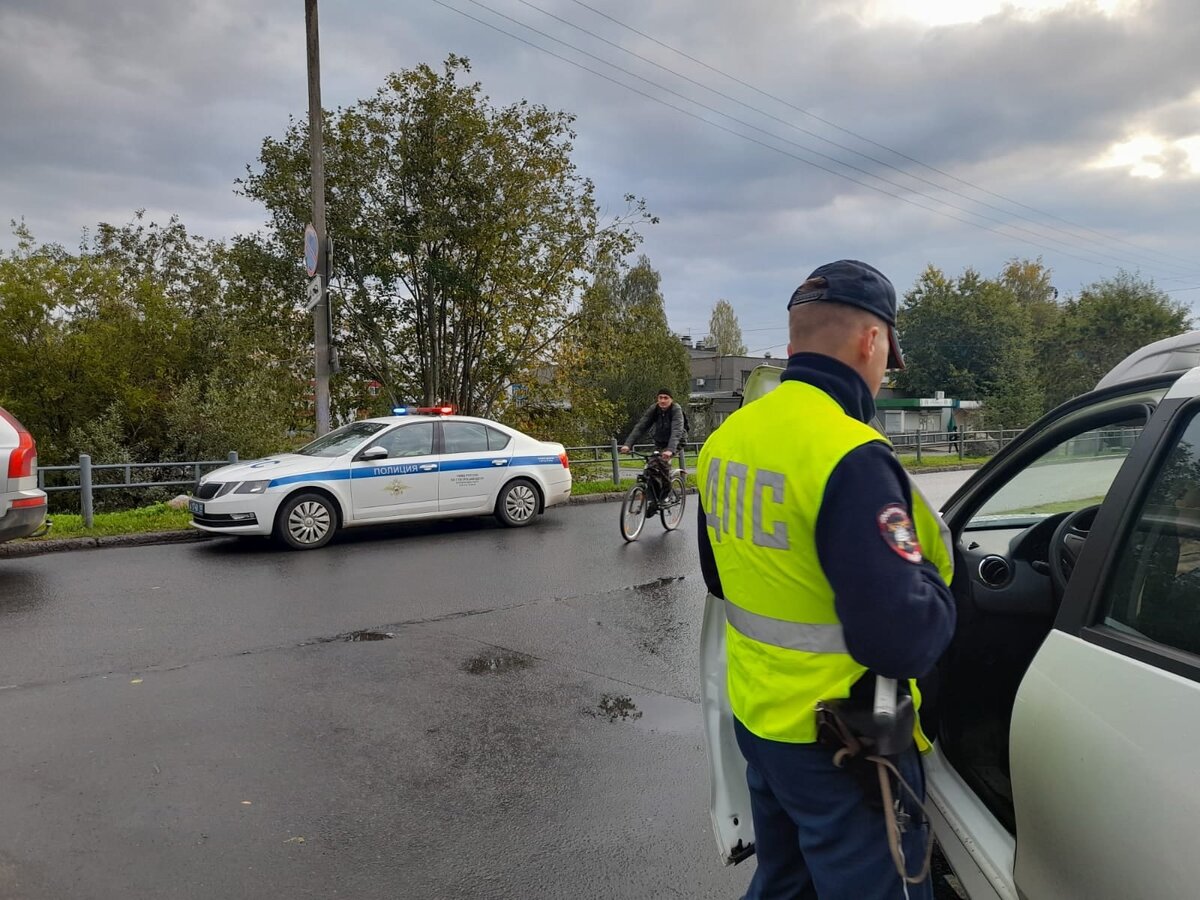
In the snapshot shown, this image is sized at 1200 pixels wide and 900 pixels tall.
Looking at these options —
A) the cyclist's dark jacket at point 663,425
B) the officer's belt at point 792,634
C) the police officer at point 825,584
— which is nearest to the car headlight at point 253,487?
the cyclist's dark jacket at point 663,425

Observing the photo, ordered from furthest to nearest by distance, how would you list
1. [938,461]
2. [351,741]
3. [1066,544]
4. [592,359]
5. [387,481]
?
[938,461] < [592,359] < [387,481] < [351,741] < [1066,544]

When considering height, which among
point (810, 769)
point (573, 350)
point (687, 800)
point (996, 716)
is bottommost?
point (687, 800)

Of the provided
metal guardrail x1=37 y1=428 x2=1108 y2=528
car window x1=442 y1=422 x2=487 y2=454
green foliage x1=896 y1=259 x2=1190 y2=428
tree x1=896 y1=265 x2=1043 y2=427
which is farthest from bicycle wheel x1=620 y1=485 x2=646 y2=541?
tree x1=896 y1=265 x2=1043 y2=427

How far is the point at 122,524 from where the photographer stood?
10414 millimetres

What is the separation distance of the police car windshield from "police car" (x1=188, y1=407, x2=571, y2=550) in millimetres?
23

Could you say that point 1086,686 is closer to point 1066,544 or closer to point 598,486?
point 1066,544

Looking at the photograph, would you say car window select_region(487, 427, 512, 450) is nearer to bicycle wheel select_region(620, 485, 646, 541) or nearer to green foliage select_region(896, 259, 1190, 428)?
bicycle wheel select_region(620, 485, 646, 541)

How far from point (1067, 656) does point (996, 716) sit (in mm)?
961

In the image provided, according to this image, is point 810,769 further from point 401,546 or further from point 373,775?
point 401,546

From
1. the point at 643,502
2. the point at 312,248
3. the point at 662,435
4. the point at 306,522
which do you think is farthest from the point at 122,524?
the point at 662,435

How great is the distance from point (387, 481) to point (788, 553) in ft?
29.1

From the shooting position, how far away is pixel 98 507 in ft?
58.6

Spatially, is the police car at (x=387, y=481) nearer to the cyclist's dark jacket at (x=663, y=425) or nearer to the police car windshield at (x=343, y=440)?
the police car windshield at (x=343, y=440)

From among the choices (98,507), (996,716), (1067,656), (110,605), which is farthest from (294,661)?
(98,507)
